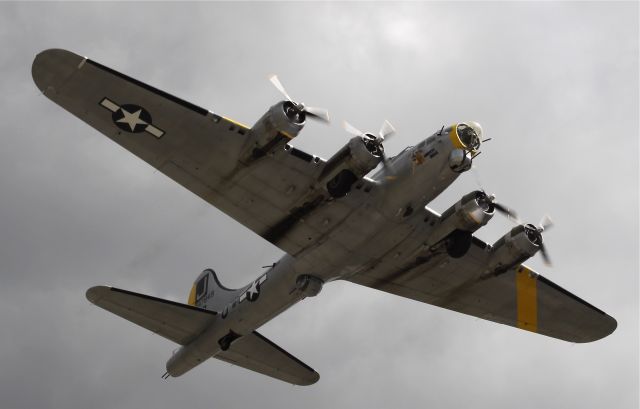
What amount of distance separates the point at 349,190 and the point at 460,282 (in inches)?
380

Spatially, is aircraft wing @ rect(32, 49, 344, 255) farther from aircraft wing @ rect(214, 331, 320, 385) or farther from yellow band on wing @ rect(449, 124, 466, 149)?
aircraft wing @ rect(214, 331, 320, 385)

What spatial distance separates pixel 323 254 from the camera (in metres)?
35.2

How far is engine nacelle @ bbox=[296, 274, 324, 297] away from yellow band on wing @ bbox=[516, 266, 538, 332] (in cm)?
909

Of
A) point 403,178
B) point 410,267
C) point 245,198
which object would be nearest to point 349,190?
point 403,178

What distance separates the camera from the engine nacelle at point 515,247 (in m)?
35.9

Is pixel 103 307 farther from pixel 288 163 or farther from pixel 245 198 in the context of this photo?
pixel 288 163

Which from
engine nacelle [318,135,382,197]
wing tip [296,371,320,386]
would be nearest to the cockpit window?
engine nacelle [318,135,382,197]

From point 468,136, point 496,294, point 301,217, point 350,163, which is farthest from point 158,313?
point 468,136

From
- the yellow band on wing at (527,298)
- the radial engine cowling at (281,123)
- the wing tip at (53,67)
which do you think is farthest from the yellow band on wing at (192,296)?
the wing tip at (53,67)

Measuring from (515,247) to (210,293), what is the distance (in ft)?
48.4

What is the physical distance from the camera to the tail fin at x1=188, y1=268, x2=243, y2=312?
4100 centimetres

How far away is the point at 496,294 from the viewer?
4084 cm

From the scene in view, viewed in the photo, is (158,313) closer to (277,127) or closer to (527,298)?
(277,127)

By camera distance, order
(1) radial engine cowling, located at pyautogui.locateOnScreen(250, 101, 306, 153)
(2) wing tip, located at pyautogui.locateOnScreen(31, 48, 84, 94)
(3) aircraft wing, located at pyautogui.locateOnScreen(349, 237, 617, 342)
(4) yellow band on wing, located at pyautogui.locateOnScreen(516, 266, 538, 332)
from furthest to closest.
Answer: (4) yellow band on wing, located at pyautogui.locateOnScreen(516, 266, 538, 332) < (3) aircraft wing, located at pyautogui.locateOnScreen(349, 237, 617, 342) < (1) radial engine cowling, located at pyautogui.locateOnScreen(250, 101, 306, 153) < (2) wing tip, located at pyautogui.locateOnScreen(31, 48, 84, 94)
